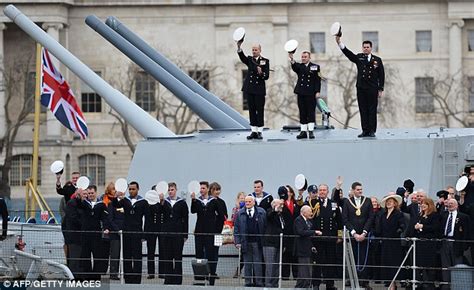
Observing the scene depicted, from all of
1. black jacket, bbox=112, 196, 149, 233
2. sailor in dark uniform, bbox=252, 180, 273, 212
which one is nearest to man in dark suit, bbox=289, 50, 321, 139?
sailor in dark uniform, bbox=252, 180, 273, 212

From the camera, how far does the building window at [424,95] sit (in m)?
79.1

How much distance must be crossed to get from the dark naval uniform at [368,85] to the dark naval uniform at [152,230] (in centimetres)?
292

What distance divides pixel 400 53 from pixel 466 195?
6204cm

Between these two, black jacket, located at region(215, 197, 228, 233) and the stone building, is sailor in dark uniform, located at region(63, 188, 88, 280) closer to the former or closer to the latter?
black jacket, located at region(215, 197, 228, 233)

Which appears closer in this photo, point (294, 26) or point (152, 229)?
point (152, 229)

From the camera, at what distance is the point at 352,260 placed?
63.7 ft

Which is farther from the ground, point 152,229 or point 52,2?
point 52,2

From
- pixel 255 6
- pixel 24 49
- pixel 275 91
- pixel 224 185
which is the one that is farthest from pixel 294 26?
pixel 224 185

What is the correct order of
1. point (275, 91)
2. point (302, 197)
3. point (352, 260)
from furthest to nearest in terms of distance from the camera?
1. point (275, 91)
2. point (302, 197)
3. point (352, 260)

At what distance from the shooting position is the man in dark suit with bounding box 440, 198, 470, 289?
762 inches

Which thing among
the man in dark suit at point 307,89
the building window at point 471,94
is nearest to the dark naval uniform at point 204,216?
the man in dark suit at point 307,89

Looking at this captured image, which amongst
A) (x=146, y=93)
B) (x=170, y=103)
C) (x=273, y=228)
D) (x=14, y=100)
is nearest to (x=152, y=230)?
(x=273, y=228)

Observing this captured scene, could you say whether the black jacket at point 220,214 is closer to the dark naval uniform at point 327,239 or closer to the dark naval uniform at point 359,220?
the dark naval uniform at point 327,239

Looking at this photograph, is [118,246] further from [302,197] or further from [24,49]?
[24,49]
